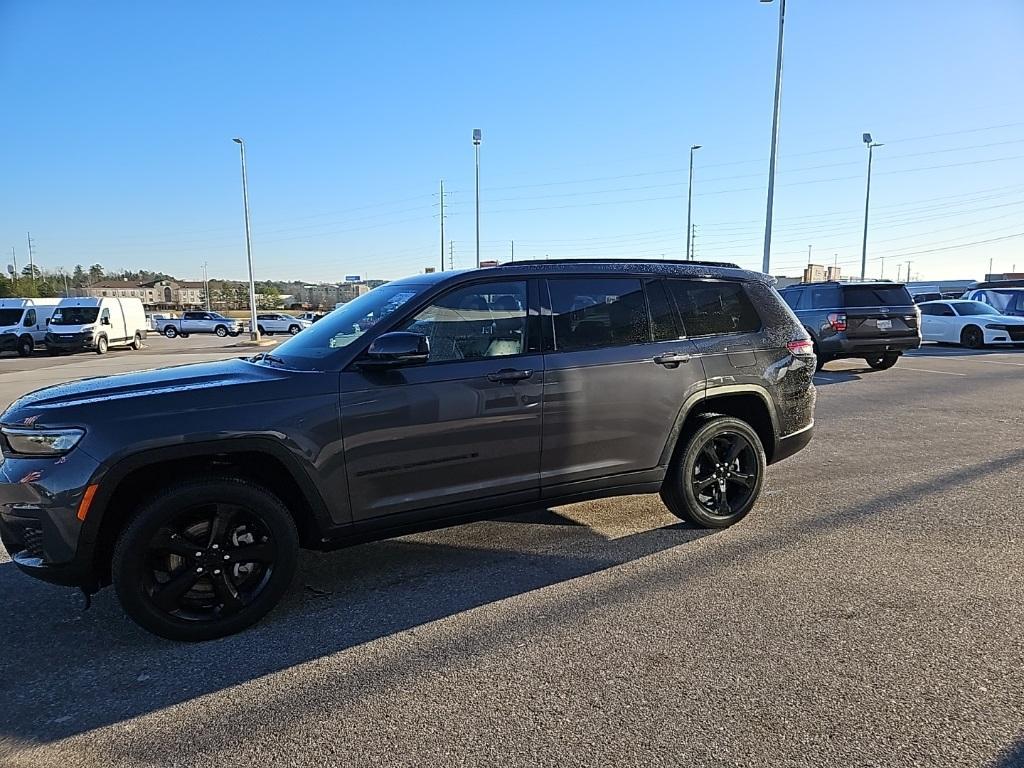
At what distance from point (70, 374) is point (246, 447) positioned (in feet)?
50.7

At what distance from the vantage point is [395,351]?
3.28m

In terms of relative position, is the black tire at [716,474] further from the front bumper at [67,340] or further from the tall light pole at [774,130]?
the front bumper at [67,340]

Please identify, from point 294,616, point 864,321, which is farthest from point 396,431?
point 864,321

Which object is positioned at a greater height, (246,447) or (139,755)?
(246,447)

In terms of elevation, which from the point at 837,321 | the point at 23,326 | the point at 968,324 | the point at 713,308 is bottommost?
the point at 23,326

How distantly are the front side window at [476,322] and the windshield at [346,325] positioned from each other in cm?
20

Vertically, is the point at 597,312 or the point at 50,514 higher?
the point at 597,312

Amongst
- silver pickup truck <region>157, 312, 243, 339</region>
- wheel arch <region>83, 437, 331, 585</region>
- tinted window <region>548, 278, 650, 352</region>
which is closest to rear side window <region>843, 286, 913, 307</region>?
tinted window <region>548, 278, 650, 352</region>

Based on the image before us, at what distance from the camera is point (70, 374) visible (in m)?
15.5

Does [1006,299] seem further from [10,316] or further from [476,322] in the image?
[10,316]

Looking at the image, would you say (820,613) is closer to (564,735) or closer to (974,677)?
(974,677)

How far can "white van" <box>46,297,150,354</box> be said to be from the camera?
2428cm

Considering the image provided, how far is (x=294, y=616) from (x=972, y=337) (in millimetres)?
22612

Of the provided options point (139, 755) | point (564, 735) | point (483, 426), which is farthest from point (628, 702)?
point (139, 755)
